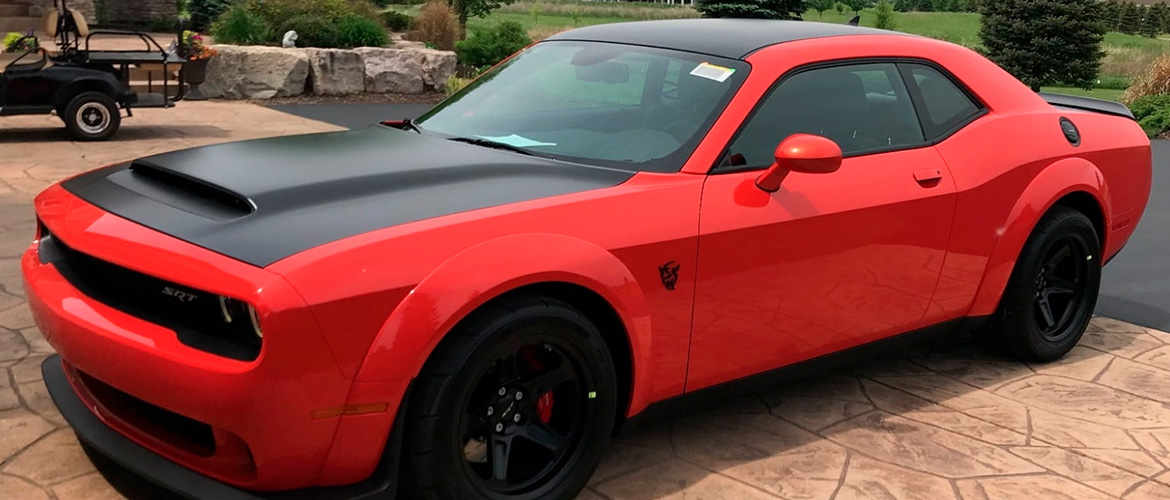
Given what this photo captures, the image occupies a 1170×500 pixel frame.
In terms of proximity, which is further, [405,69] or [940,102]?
[405,69]

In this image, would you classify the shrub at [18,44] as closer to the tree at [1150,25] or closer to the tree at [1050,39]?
the tree at [1050,39]

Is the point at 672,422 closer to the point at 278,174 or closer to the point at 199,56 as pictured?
the point at 278,174

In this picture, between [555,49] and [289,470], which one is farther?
[555,49]

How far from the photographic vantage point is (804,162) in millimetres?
3318

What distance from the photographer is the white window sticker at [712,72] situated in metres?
3.73

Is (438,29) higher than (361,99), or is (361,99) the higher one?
(438,29)

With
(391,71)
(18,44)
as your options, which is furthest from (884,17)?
(18,44)

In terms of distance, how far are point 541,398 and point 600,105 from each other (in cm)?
125

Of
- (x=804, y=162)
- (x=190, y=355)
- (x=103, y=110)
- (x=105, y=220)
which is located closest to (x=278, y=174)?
(x=105, y=220)

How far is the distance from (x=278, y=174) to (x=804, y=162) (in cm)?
159

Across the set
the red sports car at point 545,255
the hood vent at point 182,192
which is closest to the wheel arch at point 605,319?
the red sports car at point 545,255

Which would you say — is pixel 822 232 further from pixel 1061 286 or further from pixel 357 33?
pixel 357 33

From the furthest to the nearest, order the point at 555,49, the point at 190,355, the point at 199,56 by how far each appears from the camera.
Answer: the point at 199,56 → the point at 555,49 → the point at 190,355

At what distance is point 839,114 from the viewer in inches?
156
